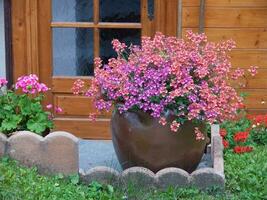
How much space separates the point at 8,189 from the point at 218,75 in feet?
5.24

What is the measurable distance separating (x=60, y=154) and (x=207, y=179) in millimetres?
1010

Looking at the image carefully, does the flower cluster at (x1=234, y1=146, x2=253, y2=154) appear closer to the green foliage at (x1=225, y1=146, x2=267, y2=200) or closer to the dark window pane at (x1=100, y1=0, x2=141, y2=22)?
the green foliage at (x1=225, y1=146, x2=267, y2=200)

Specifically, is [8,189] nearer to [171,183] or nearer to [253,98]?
[171,183]

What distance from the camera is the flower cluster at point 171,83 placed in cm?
415

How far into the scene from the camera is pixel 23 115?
4.60 meters

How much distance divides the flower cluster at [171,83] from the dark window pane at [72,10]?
1322 millimetres

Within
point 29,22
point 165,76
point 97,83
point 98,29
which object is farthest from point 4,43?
point 165,76

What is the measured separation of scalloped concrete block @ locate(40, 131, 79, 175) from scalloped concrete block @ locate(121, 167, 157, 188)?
37 centimetres

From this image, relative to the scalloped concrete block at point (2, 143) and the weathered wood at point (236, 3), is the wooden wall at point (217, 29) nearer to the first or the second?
the weathered wood at point (236, 3)

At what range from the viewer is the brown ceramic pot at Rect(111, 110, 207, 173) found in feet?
13.8

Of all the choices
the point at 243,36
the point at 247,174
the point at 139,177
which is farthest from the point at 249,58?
the point at 139,177

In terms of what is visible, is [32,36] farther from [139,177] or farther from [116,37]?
[139,177]

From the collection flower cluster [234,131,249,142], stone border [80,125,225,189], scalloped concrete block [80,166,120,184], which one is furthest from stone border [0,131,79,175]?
flower cluster [234,131,249,142]

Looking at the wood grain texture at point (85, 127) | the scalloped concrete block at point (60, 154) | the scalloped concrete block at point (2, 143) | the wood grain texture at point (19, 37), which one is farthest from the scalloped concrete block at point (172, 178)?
the wood grain texture at point (19, 37)
